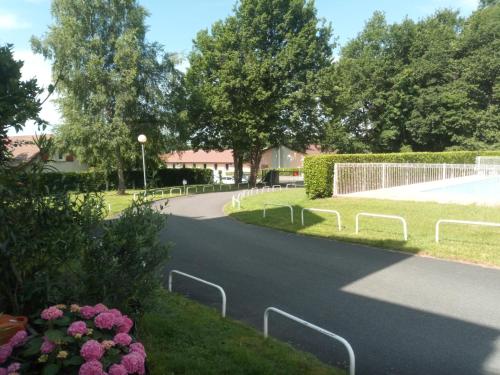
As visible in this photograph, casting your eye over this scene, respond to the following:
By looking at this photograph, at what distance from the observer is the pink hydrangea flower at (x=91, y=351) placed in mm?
2744

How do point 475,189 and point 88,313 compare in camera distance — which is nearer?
point 88,313

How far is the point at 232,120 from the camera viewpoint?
37938mm

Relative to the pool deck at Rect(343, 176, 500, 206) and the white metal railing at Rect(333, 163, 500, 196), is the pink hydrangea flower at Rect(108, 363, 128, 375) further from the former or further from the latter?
the white metal railing at Rect(333, 163, 500, 196)

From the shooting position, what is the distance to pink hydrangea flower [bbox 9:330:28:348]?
2.98m

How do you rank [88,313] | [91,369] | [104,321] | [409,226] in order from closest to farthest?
1. [91,369]
2. [104,321]
3. [88,313]
4. [409,226]

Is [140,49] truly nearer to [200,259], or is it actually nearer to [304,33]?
[304,33]

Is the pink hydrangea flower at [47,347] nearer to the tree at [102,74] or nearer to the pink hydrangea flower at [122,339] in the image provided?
the pink hydrangea flower at [122,339]

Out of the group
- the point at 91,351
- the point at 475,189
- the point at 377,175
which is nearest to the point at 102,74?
the point at 377,175

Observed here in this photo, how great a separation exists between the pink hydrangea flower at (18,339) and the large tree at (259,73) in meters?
34.5

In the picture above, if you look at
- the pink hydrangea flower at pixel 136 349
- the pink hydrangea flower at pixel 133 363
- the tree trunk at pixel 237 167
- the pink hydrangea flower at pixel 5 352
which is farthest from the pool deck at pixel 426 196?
the tree trunk at pixel 237 167

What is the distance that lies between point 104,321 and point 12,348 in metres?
0.66

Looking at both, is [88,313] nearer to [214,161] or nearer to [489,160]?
[489,160]

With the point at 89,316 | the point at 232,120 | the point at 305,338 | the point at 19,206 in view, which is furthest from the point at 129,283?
the point at 232,120

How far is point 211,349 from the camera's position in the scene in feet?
15.6
